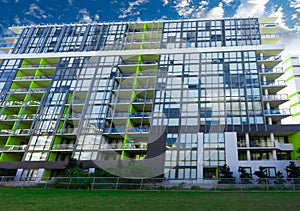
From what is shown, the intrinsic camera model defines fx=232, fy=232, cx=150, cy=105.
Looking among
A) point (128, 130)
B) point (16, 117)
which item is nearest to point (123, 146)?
point (128, 130)

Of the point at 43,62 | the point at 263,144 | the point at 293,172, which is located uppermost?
the point at 43,62

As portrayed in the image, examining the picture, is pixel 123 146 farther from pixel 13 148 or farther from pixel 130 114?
pixel 13 148

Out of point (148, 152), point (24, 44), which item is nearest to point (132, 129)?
point (148, 152)

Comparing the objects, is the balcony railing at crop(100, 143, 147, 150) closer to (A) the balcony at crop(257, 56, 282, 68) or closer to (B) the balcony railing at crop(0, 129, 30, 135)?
(B) the balcony railing at crop(0, 129, 30, 135)

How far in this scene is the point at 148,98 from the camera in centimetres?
3919

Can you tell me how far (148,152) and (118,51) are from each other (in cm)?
2017

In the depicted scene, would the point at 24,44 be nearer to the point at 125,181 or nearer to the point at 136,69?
the point at 136,69

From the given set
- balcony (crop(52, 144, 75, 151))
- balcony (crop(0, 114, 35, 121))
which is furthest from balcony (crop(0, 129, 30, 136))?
balcony (crop(52, 144, 75, 151))

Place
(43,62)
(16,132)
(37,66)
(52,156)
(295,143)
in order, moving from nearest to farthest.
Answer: (295,143)
(52,156)
(16,132)
(37,66)
(43,62)

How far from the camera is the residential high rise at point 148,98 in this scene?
3228 cm

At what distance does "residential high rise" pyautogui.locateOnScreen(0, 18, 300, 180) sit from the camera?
1271 inches

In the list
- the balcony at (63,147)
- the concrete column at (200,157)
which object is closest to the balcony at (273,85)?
the concrete column at (200,157)

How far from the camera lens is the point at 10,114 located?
40.5 metres

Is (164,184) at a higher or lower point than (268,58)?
lower
